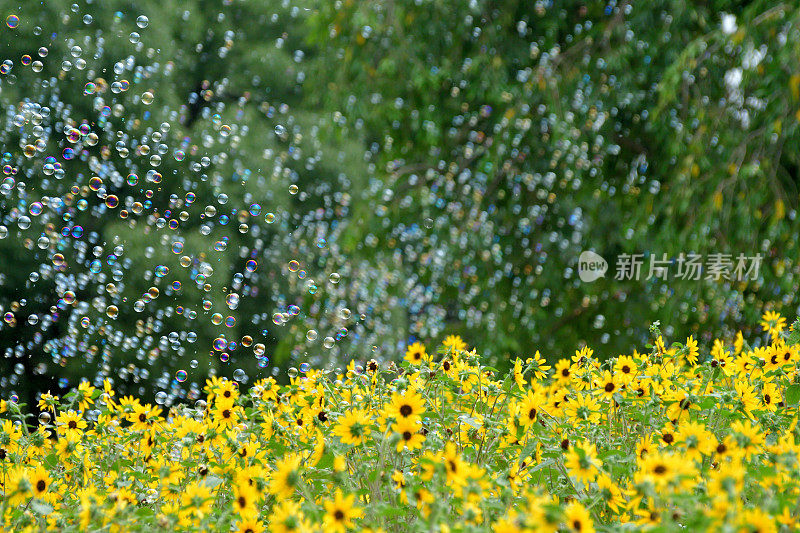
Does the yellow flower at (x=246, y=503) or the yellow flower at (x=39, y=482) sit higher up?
the yellow flower at (x=246, y=503)

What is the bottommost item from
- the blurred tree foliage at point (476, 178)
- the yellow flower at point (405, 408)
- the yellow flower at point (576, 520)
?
the yellow flower at point (576, 520)

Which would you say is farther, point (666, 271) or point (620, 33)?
point (620, 33)

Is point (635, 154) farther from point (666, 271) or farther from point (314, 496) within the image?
point (314, 496)

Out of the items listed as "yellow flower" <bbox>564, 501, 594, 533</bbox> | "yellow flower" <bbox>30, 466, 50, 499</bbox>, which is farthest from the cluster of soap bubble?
"yellow flower" <bbox>564, 501, 594, 533</bbox>

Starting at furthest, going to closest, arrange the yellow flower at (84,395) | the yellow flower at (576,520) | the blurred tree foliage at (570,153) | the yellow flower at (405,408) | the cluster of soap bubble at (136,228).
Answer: the cluster of soap bubble at (136,228) → the blurred tree foliage at (570,153) → the yellow flower at (84,395) → the yellow flower at (405,408) → the yellow flower at (576,520)

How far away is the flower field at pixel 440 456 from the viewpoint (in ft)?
4.51

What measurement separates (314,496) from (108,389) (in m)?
0.78

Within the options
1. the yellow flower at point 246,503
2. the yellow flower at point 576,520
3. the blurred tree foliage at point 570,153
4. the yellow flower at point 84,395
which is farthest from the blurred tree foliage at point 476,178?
the yellow flower at point 576,520

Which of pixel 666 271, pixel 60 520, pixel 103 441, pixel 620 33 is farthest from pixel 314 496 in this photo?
pixel 620 33

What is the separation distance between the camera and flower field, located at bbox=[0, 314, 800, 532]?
137cm

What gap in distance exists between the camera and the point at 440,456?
157 centimetres

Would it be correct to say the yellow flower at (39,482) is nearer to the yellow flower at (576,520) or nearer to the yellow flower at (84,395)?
the yellow flower at (84,395)

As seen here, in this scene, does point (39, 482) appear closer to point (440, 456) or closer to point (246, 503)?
point (246, 503)

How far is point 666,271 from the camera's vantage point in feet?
15.6
